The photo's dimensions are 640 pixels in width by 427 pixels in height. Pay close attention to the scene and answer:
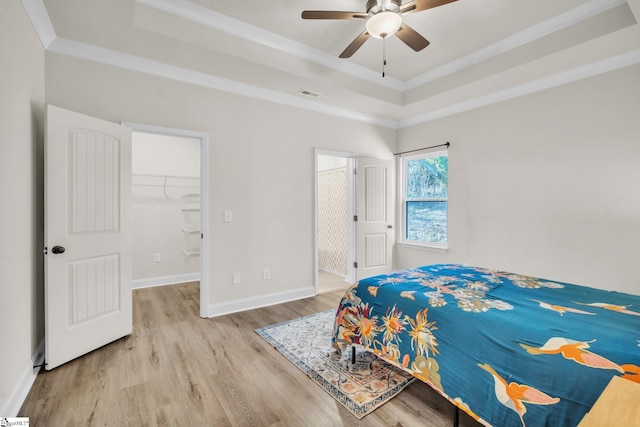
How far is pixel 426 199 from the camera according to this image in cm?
457

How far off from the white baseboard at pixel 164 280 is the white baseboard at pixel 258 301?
1871 millimetres

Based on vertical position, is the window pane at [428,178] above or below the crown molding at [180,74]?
below

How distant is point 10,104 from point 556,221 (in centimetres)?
467

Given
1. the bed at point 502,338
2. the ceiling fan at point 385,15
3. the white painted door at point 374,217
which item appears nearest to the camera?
the bed at point 502,338

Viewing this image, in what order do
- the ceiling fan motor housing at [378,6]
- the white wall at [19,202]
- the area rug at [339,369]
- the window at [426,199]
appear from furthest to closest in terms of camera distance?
the window at [426,199]
the ceiling fan motor housing at [378,6]
the area rug at [339,369]
the white wall at [19,202]

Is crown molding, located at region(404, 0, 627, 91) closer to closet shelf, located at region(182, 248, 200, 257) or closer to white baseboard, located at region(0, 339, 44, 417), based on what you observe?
closet shelf, located at region(182, 248, 200, 257)

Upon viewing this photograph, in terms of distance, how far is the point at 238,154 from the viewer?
3.46 metres

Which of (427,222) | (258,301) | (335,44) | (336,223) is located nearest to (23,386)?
(258,301)

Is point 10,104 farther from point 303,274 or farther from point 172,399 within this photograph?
point 303,274

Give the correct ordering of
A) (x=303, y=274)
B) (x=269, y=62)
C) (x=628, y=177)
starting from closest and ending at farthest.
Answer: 1. (x=628, y=177)
2. (x=269, y=62)
3. (x=303, y=274)

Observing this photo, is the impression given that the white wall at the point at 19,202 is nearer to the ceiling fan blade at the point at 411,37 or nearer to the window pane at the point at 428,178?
the ceiling fan blade at the point at 411,37

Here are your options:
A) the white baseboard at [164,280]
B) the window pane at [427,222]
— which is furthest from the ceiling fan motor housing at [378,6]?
the white baseboard at [164,280]

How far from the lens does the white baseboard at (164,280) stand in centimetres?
450

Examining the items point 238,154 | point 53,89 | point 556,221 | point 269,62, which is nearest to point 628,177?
point 556,221
